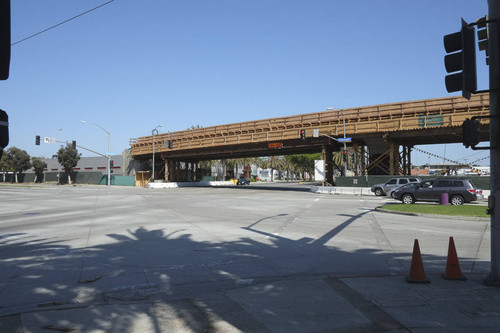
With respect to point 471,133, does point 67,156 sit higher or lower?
higher

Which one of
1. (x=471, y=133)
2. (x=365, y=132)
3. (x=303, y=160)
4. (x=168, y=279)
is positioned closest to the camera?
(x=471, y=133)

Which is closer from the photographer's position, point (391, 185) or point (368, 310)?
point (368, 310)

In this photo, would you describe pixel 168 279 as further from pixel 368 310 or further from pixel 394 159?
pixel 394 159

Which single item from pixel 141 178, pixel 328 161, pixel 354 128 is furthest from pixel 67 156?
pixel 354 128

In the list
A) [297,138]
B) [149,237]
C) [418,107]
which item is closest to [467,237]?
[149,237]

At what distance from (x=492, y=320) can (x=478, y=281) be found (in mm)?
1959

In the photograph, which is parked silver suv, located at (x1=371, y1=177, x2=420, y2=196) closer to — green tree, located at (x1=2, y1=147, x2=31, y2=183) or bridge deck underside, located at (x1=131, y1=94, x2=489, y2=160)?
bridge deck underside, located at (x1=131, y1=94, x2=489, y2=160)

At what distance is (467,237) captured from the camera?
11.4 meters

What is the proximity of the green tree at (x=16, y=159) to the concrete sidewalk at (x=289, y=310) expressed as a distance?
92864mm

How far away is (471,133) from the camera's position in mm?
6113

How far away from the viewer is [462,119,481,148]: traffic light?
6066 mm

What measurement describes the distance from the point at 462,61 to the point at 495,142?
144 centimetres

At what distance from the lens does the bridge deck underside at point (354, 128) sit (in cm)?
3659

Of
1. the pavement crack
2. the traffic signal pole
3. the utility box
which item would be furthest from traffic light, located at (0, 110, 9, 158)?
the utility box
